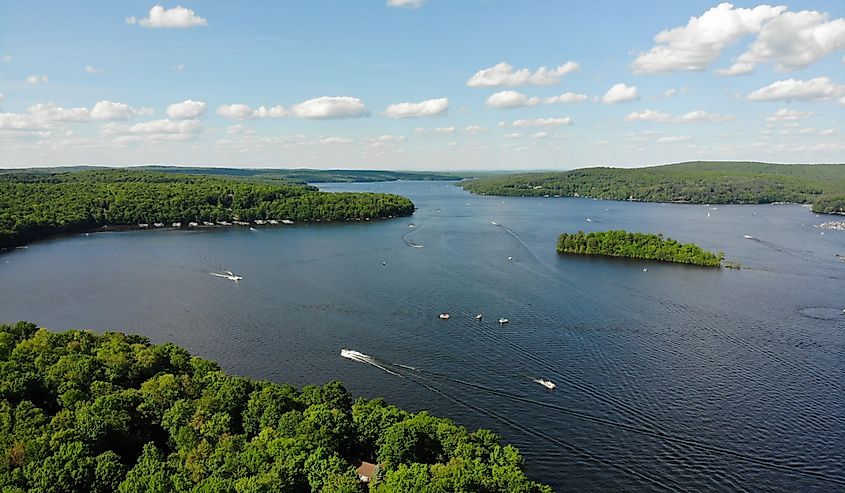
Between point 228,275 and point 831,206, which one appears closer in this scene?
point 228,275

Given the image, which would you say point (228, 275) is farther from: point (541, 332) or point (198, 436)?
point (198, 436)

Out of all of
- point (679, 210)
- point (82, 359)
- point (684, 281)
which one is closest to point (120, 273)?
point (82, 359)

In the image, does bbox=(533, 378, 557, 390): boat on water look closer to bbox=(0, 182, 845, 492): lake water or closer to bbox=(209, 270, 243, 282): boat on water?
bbox=(0, 182, 845, 492): lake water

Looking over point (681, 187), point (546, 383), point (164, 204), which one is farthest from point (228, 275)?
point (681, 187)

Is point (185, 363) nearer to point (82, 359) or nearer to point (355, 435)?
point (82, 359)

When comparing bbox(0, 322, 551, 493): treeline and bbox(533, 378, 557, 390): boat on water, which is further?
bbox(533, 378, 557, 390): boat on water

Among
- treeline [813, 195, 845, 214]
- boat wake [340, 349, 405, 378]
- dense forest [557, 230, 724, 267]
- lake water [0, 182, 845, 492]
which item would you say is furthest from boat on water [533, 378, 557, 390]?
treeline [813, 195, 845, 214]

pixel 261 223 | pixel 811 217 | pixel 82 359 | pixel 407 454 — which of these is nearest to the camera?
pixel 407 454
